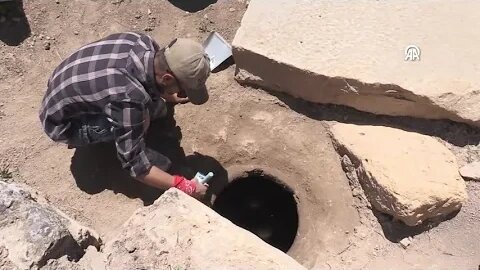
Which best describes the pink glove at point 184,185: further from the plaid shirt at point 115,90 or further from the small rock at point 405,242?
the small rock at point 405,242

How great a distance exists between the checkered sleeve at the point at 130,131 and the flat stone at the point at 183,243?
344 mm

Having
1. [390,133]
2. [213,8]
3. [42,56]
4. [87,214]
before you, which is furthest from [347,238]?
[42,56]

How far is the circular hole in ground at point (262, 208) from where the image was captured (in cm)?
412

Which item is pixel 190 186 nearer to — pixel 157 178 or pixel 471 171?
pixel 157 178

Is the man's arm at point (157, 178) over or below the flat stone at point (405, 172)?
below

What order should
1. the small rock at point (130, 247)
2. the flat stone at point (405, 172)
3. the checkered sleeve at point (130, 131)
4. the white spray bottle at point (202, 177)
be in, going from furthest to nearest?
the white spray bottle at point (202, 177), the flat stone at point (405, 172), the checkered sleeve at point (130, 131), the small rock at point (130, 247)

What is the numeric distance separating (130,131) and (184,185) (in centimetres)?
48

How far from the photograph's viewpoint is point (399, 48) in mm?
3715

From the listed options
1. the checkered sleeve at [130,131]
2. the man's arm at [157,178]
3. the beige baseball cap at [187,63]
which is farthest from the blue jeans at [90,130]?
the beige baseball cap at [187,63]

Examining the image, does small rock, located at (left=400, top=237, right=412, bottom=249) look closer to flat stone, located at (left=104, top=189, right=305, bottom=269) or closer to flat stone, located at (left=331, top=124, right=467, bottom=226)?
flat stone, located at (left=331, top=124, right=467, bottom=226)

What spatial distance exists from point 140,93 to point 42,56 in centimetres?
138

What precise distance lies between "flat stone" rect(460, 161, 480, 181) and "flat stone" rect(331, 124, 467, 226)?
0.05 meters

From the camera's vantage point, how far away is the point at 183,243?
9.62 feet

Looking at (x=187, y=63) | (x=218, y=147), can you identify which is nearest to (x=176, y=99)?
(x=218, y=147)
